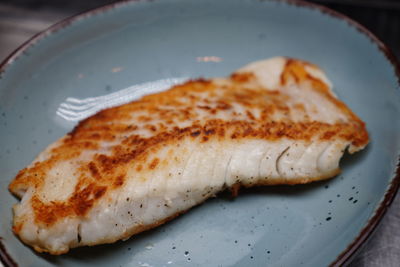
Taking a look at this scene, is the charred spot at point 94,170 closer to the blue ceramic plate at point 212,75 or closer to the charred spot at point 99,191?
the charred spot at point 99,191

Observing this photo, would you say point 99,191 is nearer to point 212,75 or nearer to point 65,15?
point 212,75

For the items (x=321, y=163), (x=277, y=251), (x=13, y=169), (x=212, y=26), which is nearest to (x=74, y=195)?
(x=13, y=169)

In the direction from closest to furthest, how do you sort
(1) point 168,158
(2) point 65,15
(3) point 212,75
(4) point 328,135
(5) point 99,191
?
1. (5) point 99,191
2. (1) point 168,158
3. (4) point 328,135
4. (3) point 212,75
5. (2) point 65,15

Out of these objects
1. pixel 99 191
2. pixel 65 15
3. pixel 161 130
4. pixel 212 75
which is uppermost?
pixel 65 15

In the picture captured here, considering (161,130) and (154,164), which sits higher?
(161,130)

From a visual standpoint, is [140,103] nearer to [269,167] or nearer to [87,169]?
[87,169]

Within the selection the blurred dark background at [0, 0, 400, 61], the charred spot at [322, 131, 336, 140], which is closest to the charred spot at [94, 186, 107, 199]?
the charred spot at [322, 131, 336, 140]

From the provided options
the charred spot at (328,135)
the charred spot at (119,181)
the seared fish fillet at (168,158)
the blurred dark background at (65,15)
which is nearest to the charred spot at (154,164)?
the seared fish fillet at (168,158)

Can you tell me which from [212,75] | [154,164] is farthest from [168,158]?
[212,75]

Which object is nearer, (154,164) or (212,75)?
(154,164)
